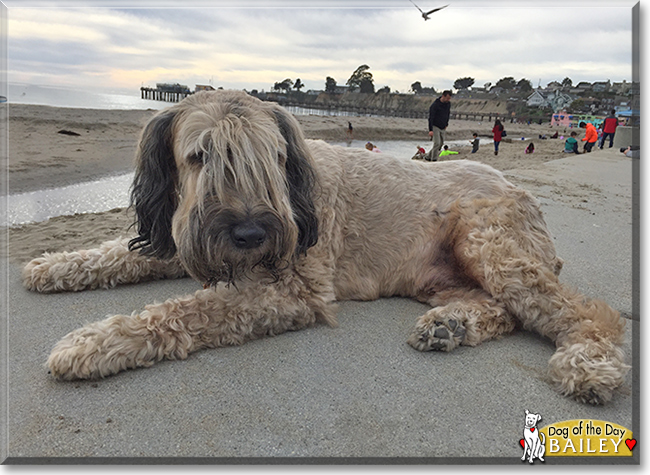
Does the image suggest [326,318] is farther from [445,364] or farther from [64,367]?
[64,367]

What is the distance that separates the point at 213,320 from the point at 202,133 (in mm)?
1302

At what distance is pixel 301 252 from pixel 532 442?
193 cm

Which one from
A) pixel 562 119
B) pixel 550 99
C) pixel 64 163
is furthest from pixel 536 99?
pixel 64 163

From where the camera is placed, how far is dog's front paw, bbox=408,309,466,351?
307cm

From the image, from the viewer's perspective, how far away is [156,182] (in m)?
2.97

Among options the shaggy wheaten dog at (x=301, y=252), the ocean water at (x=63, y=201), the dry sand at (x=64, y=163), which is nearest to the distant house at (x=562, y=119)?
the dry sand at (x=64, y=163)

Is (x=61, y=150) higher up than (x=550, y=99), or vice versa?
(x=550, y=99)

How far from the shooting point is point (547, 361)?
9.94 feet

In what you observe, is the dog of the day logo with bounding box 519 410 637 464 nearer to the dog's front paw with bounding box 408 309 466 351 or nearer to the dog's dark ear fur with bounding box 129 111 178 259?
the dog's front paw with bounding box 408 309 466 351

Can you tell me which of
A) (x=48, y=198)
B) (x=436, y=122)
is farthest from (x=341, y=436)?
(x=436, y=122)

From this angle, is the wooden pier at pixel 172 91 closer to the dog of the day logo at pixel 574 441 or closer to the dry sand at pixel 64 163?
the dry sand at pixel 64 163

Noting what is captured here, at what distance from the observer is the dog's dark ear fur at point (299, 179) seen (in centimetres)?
311

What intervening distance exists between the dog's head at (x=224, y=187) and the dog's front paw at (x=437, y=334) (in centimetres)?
108

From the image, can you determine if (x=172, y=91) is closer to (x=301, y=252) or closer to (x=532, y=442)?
(x=301, y=252)
